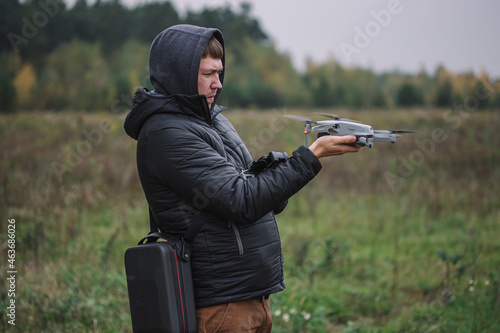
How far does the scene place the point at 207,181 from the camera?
5.65 feet

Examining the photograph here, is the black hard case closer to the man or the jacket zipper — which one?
the man

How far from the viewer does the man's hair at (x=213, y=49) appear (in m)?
1.90

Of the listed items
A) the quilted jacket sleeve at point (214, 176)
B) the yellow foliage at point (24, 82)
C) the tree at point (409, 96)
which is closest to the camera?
the quilted jacket sleeve at point (214, 176)

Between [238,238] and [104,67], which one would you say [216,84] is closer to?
[238,238]

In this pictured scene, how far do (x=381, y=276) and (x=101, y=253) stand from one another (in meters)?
3.09

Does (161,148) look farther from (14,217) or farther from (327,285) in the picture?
(14,217)

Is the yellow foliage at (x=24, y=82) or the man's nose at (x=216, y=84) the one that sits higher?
the yellow foliage at (x=24, y=82)

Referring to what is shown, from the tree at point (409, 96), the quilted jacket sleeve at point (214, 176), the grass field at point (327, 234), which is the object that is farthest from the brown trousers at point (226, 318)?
the tree at point (409, 96)

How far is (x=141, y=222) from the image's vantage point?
6496 millimetres

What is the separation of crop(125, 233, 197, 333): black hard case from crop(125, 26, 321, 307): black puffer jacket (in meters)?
0.07

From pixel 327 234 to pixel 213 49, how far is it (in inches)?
192

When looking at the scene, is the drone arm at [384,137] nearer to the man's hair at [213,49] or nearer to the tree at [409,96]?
the man's hair at [213,49]

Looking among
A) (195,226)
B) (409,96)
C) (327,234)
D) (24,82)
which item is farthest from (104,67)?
(195,226)

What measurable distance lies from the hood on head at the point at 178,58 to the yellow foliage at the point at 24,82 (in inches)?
932
